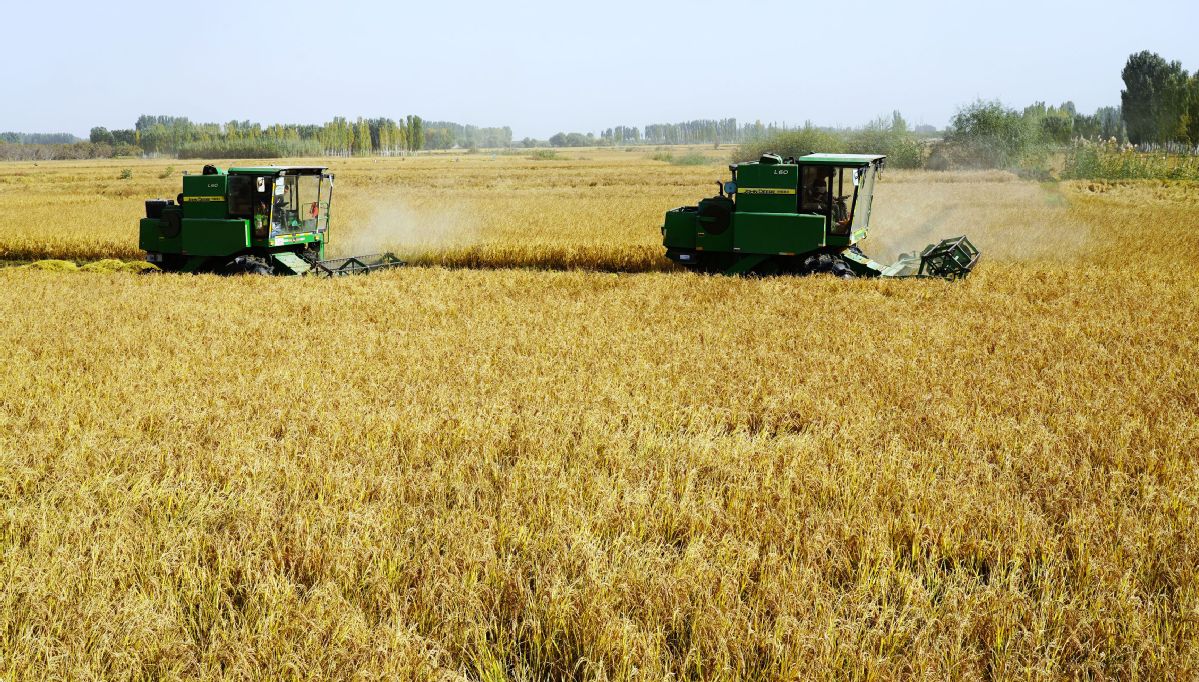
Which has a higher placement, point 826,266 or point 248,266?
point 826,266

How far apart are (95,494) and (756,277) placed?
405 inches

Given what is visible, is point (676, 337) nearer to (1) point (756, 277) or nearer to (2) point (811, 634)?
(1) point (756, 277)

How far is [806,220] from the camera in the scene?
12.6 metres

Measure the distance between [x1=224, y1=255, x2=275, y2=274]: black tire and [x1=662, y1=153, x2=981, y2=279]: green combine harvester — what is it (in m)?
7.71

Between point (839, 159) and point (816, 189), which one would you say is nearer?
point (839, 159)

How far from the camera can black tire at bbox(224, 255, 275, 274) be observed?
44.7ft

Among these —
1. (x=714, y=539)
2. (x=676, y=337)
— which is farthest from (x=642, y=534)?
(x=676, y=337)

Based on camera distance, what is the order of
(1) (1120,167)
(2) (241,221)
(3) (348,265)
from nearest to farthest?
1. (2) (241,221)
2. (3) (348,265)
3. (1) (1120,167)

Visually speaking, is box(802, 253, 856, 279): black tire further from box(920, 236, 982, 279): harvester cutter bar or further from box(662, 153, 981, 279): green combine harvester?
box(920, 236, 982, 279): harvester cutter bar

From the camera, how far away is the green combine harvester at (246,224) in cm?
1370

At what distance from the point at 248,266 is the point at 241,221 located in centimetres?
80

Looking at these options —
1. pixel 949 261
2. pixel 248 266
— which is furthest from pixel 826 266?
pixel 248 266

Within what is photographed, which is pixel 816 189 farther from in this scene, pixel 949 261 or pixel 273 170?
pixel 273 170

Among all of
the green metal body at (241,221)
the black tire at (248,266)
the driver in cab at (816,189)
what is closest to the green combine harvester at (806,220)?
the driver in cab at (816,189)
